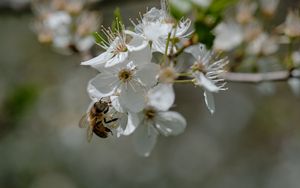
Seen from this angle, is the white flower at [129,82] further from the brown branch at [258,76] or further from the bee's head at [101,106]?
the brown branch at [258,76]

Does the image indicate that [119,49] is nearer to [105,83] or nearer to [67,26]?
[105,83]

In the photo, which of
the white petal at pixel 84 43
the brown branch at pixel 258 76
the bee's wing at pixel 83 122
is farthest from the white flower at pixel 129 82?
the white petal at pixel 84 43

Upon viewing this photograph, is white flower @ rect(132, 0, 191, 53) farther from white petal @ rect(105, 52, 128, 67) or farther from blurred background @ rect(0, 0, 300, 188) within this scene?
blurred background @ rect(0, 0, 300, 188)

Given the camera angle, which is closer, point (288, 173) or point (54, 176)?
point (54, 176)

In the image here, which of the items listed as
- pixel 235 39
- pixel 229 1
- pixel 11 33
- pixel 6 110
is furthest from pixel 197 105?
pixel 229 1

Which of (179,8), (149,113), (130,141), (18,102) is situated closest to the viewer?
(179,8)

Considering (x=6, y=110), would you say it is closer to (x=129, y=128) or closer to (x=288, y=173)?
(x=129, y=128)

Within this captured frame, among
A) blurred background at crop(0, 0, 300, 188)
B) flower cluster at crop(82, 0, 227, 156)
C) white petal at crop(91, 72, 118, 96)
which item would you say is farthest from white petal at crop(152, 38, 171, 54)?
blurred background at crop(0, 0, 300, 188)

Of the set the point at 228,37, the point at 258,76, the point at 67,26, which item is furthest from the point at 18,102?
the point at 258,76
